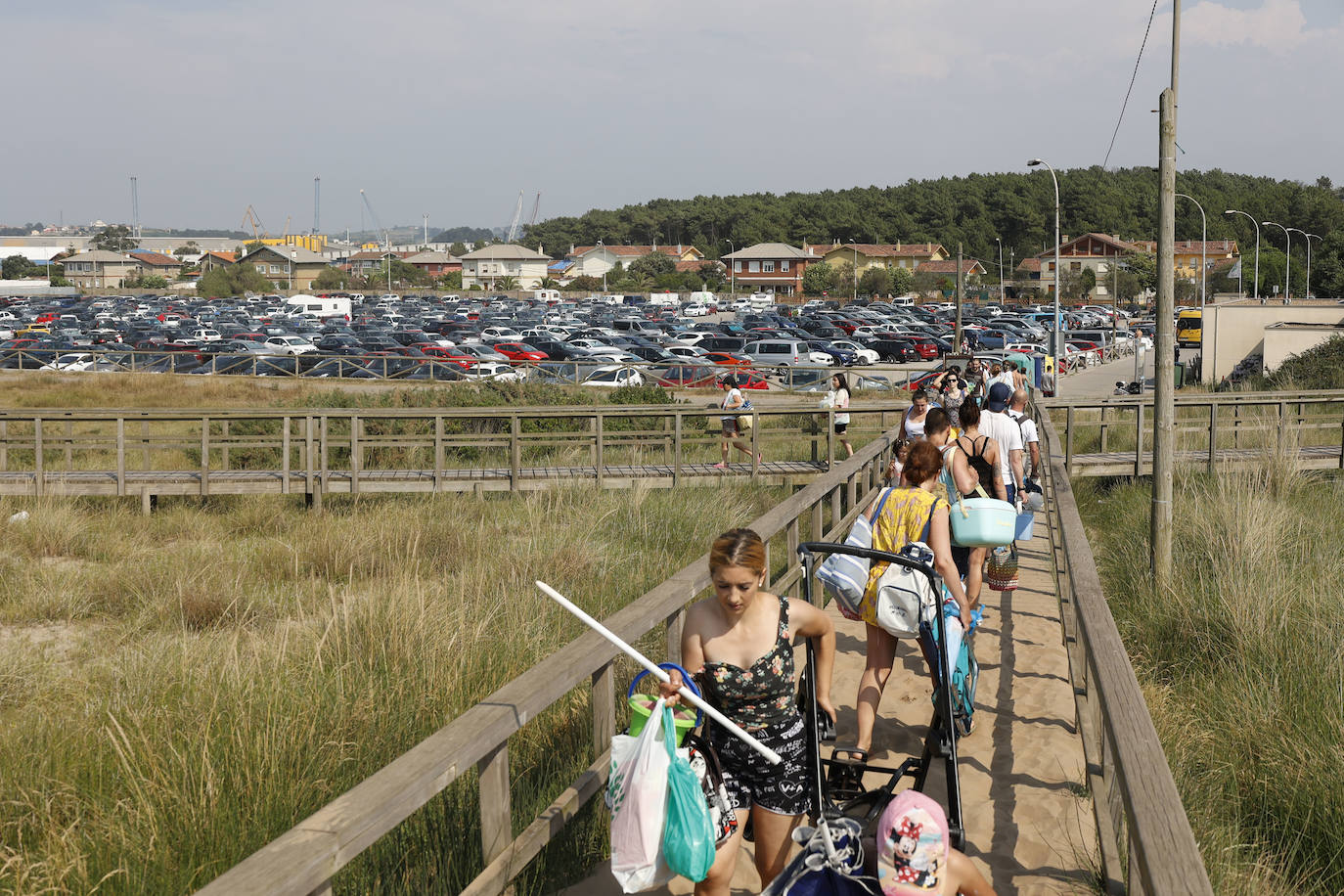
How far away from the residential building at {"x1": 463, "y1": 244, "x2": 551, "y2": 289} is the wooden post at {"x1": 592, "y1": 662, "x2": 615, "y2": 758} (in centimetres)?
16292

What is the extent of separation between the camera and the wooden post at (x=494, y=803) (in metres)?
3.83

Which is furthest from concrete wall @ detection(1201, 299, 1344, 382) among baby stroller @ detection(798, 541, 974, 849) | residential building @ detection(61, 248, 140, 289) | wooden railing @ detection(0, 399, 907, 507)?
residential building @ detection(61, 248, 140, 289)

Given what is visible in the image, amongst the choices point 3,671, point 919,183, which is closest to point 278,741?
point 3,671

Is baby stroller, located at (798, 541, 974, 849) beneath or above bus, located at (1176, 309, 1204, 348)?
beneath

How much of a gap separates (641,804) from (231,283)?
151m

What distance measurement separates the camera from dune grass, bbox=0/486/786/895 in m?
4.53

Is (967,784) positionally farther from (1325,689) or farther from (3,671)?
(3,671)

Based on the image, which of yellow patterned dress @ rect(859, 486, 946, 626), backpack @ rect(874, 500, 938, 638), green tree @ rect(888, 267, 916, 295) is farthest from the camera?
green tree @ rect(888, 267, 916, 295)

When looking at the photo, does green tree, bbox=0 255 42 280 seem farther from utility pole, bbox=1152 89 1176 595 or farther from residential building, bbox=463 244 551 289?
utility pole, bbox=1152 89 1176 595

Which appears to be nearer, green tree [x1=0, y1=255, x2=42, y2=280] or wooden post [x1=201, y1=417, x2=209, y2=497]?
wooden post [x1=201, y1=417, x2=209, y2=497]

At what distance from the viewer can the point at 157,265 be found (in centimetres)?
19050

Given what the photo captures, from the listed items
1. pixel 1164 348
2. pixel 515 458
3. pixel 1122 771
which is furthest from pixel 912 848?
pixel 515 458

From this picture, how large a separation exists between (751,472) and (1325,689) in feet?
39.4

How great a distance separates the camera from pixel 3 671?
790 cm
